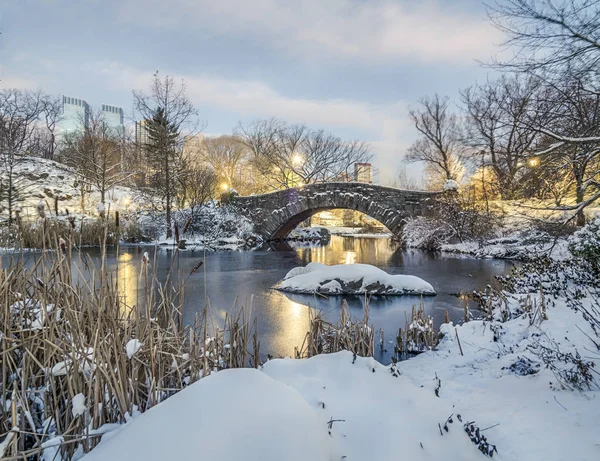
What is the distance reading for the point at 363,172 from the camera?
118ft

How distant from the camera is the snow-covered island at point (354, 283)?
7516mm

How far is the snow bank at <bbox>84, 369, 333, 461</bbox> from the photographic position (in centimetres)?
141

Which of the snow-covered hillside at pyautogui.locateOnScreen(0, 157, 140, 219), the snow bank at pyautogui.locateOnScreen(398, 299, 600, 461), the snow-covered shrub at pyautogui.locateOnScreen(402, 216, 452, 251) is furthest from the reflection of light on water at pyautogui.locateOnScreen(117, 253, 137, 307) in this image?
the snow-covered hillside at pyautogui.locateOnScreen(0, 157, 140, 219)

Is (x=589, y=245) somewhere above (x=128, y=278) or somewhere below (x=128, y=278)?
above

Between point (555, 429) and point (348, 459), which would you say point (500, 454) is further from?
point (348, 459)

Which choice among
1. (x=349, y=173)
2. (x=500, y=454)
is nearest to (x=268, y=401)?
(x=500, y=454)

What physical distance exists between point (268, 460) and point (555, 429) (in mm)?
1712

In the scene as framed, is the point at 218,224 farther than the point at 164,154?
Yes

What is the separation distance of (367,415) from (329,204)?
16.6m

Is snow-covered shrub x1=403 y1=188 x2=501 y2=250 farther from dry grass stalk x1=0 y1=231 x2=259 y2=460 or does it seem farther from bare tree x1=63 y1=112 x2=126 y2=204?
bare tree x1=63 y1=112 x2=126 y2=204

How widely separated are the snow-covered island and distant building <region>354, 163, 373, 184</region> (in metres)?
23.3

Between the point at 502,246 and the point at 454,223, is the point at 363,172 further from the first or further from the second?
the point at 502,246

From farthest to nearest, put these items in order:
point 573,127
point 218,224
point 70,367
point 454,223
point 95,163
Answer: point 95,163 < point 218,224 < point 454,223 < point 573,127 < point 70,367

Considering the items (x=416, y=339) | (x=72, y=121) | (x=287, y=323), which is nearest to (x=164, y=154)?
(x=287, y=323)
